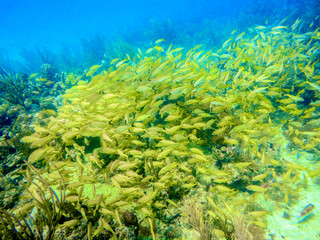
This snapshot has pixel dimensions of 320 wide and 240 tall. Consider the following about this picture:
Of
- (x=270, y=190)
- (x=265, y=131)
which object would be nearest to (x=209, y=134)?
(x=265, y=131)

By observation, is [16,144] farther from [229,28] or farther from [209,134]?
[229,28]

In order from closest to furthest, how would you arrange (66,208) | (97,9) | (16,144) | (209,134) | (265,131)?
1. (66,208)
2. (265,131)
3. (209,134)
4. (16,144)
5. (97,9)

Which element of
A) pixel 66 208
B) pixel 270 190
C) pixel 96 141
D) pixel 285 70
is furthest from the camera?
pixel 285 70

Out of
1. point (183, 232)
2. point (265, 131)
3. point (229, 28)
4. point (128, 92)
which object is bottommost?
point (183, 232)

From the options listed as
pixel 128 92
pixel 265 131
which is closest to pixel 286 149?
pixel 265 131

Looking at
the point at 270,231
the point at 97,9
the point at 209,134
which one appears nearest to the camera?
the point at 270,231

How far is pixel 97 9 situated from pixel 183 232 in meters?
170

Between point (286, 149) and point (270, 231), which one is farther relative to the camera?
point (286, 149)

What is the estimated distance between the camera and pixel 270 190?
9.78ft

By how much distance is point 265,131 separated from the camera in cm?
343

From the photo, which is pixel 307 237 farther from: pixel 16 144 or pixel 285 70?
pixel 16 144

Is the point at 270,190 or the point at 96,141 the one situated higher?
the point at 96,141

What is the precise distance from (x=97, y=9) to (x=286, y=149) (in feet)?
555

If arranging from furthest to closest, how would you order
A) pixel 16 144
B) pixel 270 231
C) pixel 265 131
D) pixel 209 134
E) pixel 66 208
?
pixel 16 144
pixel 209 134
pixel 265 131
pixel 270 231
pixel 66 208
